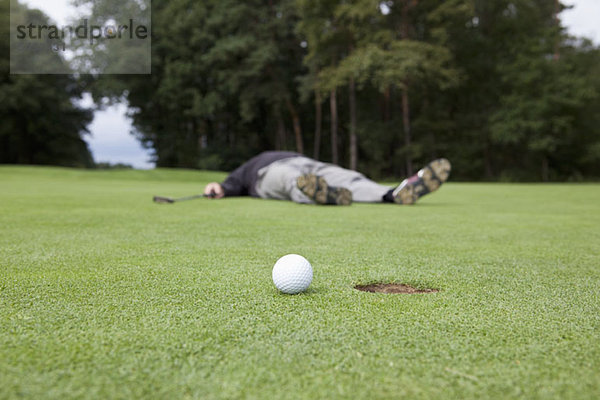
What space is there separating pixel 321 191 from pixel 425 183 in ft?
4.70

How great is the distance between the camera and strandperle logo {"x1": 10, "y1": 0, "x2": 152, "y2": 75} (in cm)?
2403

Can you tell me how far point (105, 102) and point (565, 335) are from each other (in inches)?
1113

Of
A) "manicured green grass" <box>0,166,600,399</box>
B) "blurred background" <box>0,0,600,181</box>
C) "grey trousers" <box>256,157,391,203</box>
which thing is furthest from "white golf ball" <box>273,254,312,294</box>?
"blurred background" <box>0,0,600,181</box>

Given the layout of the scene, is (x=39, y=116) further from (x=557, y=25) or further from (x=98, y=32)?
(x=557, y=25)

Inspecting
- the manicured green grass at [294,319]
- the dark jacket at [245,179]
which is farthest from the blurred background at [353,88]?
the manicured green grass at [294,319]

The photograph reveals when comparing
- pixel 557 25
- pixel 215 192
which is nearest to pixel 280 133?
pixel 557 25

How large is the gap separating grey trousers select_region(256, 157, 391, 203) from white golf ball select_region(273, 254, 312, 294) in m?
4.07

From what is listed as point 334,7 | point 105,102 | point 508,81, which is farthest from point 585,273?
point 105,102

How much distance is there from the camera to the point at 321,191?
5.43 m

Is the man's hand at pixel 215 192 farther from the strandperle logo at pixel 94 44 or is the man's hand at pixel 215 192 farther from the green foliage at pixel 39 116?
the green foliage at pixel 39 116

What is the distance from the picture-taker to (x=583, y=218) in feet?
15.3

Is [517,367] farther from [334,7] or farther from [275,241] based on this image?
[334,7]

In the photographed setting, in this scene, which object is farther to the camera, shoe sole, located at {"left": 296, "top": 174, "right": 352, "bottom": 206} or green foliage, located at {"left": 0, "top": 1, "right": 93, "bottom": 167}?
green foliage, located at {"left": 0, "top": 1, "right": 93, "bottom": 167}

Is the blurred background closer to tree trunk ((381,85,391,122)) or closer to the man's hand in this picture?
tree trunk ((381,85,391,122))
